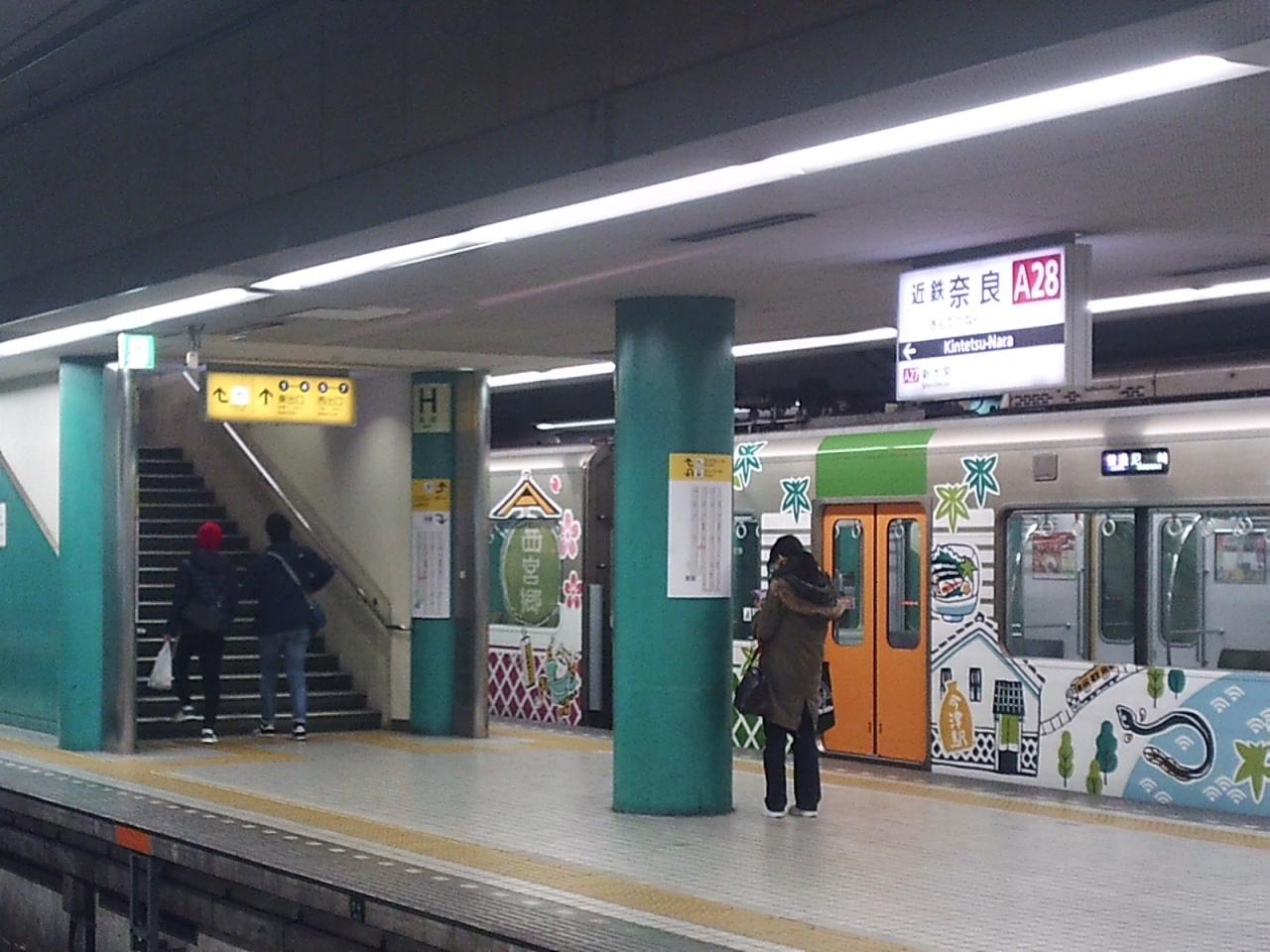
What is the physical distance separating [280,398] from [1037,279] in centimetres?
702

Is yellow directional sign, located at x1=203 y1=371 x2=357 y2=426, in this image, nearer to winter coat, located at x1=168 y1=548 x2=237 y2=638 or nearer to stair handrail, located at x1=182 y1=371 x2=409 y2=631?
stair handrail, located at x1=182 y1=371 x2=409 y2=631

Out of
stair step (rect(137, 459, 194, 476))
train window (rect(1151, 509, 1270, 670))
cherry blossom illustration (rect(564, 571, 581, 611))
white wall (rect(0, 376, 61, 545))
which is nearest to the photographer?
train window (rect(1151, 509, 1270, 670))

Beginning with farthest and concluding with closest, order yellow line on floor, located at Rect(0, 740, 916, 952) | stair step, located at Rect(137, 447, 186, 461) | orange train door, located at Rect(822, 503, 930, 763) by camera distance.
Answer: stair step, located at Rect(137, 447, 186, 461)
orange train door, located at Rect(822, 503, 930, 763)
yellow line on floor, located at Rect(0, 740, 916, 952)

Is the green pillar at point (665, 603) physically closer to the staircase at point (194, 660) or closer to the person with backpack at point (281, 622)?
the person with backpack at point (281, 622)

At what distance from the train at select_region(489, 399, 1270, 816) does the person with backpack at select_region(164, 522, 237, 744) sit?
3.92m

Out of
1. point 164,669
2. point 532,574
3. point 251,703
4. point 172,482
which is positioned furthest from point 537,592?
point 172,482

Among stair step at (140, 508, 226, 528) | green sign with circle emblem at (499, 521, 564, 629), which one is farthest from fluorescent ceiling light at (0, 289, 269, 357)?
green sign with circle emblem at (499, 521, 564, 629)

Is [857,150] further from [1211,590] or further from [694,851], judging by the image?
[1211,590]

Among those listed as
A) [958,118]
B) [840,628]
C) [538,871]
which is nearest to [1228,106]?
[958,118]

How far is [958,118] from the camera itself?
5.78m

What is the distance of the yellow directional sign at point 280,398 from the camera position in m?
13.1

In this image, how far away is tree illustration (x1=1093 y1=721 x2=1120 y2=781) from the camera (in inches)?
439

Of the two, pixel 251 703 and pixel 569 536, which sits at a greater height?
pixel 569 536

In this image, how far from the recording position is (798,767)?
10000mm
